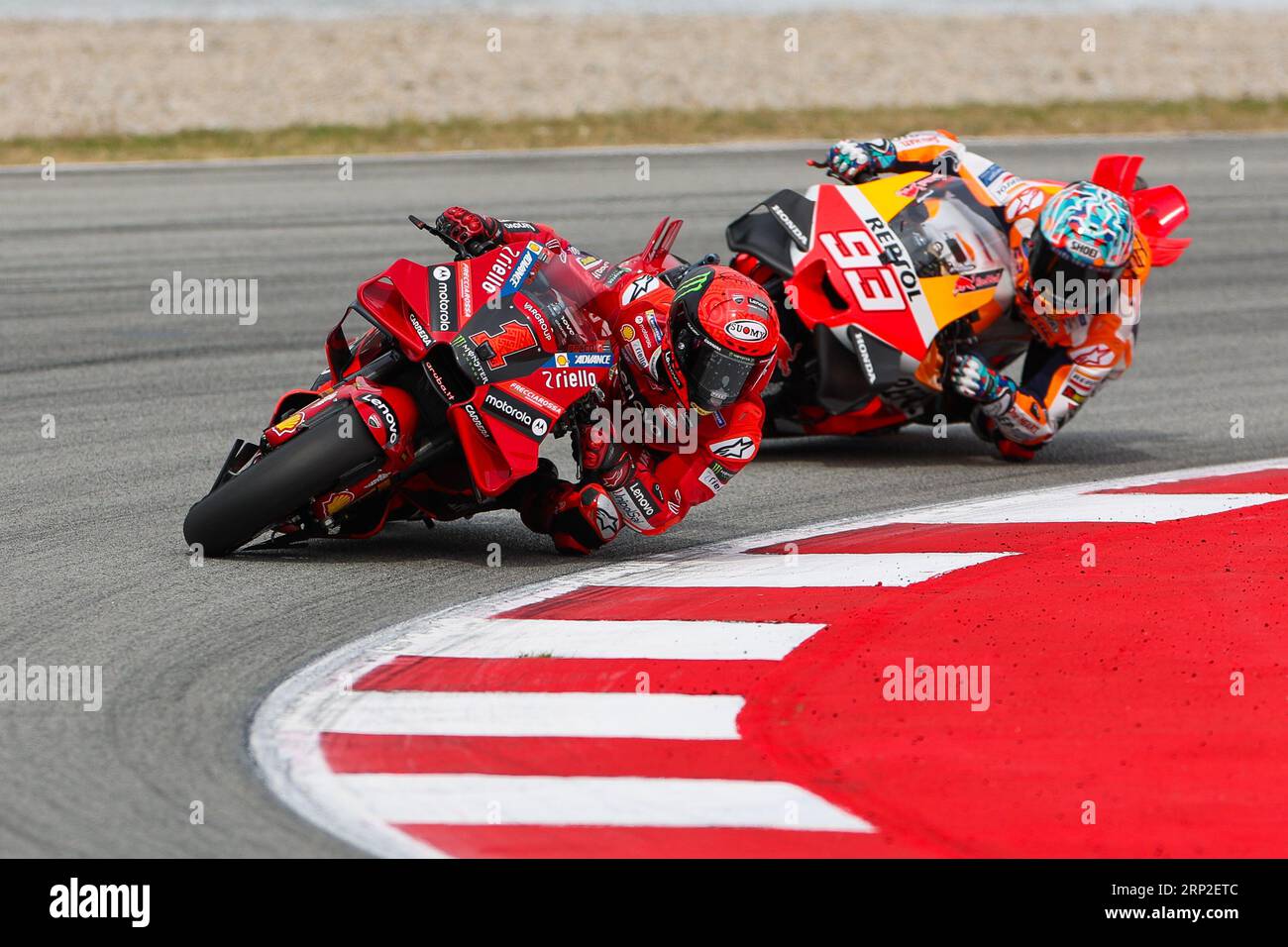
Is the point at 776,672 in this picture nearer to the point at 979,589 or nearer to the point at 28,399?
the point at 979,589

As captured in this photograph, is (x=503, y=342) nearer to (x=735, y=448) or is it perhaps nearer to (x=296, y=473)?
(x=296, y=473)

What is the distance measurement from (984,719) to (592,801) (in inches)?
52.5

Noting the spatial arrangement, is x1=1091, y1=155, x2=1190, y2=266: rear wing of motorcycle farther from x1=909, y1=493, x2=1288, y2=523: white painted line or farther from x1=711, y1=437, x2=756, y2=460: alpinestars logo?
x1=711, y1=437, x2=756, y2=460: alpinestars logo

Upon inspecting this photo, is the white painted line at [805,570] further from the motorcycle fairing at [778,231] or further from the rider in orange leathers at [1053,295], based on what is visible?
the motorcycle fairing at [778,231]

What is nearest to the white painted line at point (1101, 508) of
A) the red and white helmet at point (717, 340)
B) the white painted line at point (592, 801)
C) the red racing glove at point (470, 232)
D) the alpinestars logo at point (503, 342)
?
Answer: the red and white helmet at point (717, 340)

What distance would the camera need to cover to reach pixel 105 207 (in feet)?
53.1

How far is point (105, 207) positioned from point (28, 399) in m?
6.08

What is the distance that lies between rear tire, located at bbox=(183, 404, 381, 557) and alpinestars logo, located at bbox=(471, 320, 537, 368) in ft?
1.75

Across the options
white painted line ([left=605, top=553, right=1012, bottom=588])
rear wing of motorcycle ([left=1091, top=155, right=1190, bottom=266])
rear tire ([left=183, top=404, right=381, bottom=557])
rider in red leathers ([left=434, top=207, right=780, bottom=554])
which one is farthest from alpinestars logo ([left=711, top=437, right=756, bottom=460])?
rear wing of motorcycle ([left=1091, top=155, right=1190, bottom=266])

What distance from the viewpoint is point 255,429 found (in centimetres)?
1022

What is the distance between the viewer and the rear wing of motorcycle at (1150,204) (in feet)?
32.3

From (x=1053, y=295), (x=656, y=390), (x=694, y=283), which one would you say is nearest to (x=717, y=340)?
(x=694, y=283)

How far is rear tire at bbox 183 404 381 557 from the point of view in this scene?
6.95 m
